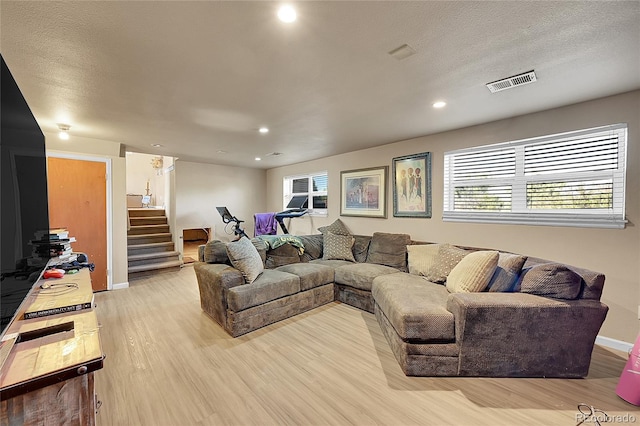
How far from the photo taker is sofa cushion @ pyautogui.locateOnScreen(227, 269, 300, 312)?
2740 mm

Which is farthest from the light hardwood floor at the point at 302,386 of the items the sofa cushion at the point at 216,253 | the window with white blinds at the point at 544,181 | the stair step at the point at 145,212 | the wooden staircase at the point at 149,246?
the stair step at the point at 145,212

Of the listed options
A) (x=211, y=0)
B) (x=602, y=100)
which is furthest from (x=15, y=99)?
(x=602, y=100)

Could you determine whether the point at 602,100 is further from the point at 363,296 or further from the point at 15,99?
the point at 15,99

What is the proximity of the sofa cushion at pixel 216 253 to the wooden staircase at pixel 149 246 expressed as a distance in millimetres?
2823

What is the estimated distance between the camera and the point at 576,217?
2648 mm

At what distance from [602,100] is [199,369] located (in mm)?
4484

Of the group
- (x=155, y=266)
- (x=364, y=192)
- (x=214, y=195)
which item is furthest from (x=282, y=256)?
(x=214, y=195)

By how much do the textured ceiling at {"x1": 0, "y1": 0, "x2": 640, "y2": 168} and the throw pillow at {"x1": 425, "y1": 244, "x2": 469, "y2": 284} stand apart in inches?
61.9

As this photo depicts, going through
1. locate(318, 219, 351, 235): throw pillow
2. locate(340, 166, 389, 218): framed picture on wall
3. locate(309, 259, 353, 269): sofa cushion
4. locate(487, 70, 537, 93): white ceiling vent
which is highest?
locate(487, 70, 537, 93): white ceiling vent

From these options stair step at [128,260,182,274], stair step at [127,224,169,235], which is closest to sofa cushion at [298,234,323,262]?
stair step at [128,260,182,274]

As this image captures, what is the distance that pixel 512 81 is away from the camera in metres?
2.15

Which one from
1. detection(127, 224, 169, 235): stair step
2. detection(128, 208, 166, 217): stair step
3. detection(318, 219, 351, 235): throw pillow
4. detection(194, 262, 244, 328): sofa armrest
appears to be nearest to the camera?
detection(194, 262, 244, 328): sofa armrest

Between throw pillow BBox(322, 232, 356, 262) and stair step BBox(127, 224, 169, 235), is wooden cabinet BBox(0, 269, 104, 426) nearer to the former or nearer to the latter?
throw pillow BBox(322, 232, 356, 262)

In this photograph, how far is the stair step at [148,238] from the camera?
575 centimetres
